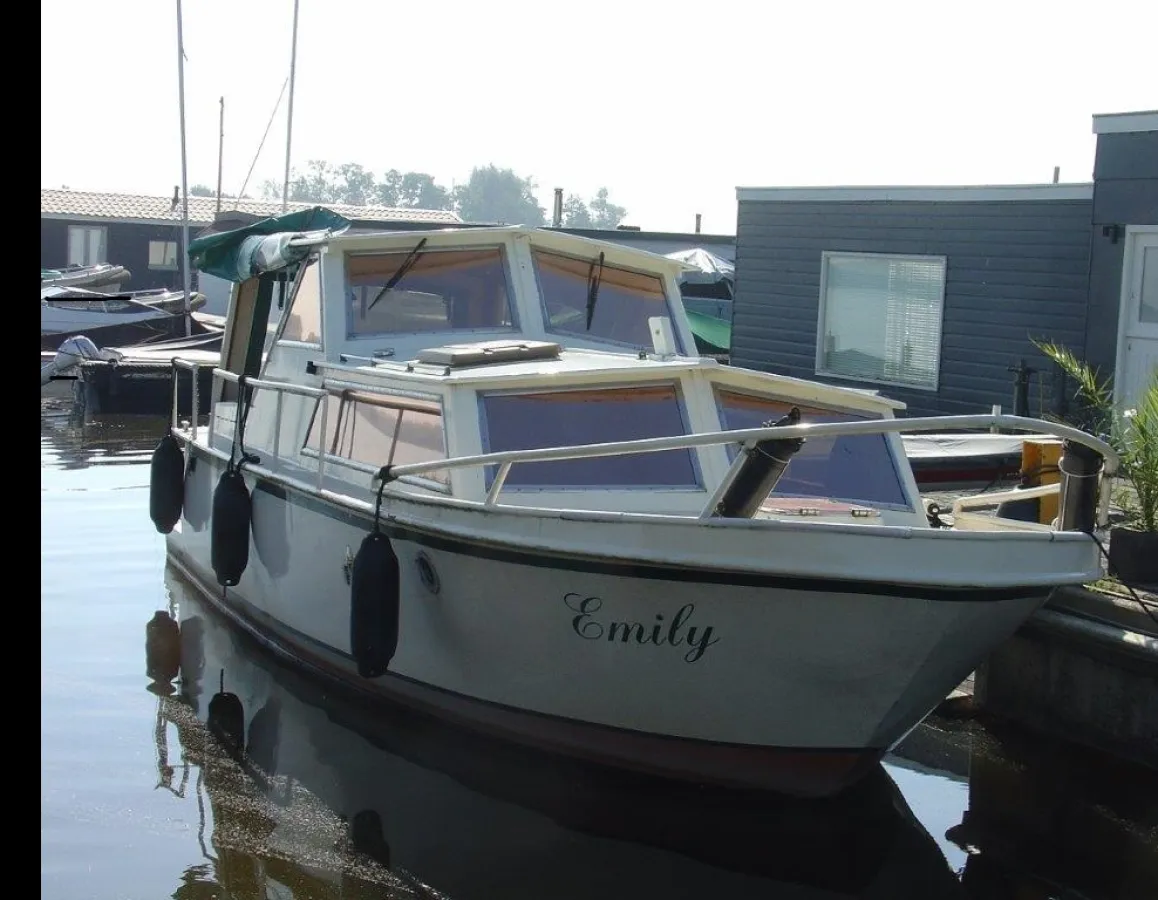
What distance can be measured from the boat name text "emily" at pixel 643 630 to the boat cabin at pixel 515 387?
2.18ft

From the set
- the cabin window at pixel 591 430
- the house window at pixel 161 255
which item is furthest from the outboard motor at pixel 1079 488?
the house window at pixel 161 255

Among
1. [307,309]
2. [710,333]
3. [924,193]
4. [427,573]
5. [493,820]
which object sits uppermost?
[924,193]

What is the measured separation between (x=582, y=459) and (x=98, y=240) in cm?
3906

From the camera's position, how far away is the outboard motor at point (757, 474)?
20.2 feet

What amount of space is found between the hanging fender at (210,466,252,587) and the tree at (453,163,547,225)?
136 meters

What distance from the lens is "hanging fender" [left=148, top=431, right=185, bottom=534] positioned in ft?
36.8

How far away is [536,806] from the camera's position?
275 inches

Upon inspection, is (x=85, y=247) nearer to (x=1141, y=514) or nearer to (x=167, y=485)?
(x=167, y=485)

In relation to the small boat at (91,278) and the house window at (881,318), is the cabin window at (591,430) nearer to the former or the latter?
the house window at (881,318)

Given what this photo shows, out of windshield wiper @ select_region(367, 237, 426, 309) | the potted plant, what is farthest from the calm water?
windshield wiper @ select_region(367, 237, 426, 309)

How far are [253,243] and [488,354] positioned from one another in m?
3.15

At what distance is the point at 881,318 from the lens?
1642 centimetres

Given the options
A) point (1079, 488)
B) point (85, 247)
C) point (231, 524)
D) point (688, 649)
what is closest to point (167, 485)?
point (231, 524)

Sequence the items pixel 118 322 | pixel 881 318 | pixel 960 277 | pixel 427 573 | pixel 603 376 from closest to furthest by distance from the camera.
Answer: pixel 427 573 → pixel 603 376 → pixel 960 277 → pixel 881 318 → pixel 118 322
